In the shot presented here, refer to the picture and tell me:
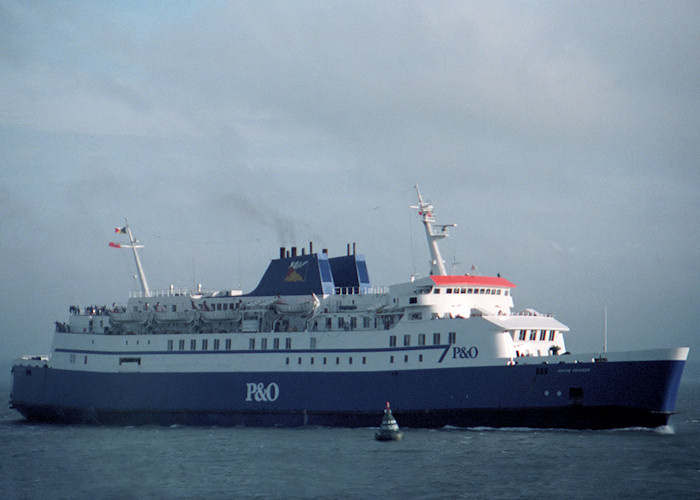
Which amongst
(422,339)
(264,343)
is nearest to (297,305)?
(264,343)

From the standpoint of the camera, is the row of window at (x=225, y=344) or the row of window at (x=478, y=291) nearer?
the row of window at (x=478, y=291)

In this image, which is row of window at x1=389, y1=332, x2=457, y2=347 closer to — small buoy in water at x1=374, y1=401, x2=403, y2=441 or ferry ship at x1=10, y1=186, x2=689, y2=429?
ferry ship at x1=10, y1=186, x2=689, y2=429

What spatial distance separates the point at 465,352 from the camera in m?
37.1

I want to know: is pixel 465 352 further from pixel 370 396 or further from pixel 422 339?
pixel 370 396

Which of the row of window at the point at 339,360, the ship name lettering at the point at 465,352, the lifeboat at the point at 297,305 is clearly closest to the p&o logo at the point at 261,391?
the row of window at the point at 339,360

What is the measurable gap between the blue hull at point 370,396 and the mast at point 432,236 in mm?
5472

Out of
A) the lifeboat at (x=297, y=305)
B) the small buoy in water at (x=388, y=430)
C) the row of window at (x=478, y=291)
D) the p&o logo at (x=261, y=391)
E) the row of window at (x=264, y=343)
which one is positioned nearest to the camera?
the small buoy in water at (x=388, y=430)

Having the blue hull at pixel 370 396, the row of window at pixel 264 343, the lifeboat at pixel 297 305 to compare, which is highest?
the lifeboat at pixel 297 305

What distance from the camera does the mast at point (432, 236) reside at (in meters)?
41.0

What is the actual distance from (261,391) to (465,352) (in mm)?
10432

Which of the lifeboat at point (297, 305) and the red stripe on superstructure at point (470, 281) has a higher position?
the red stripe on superstructure at point (470, 281)

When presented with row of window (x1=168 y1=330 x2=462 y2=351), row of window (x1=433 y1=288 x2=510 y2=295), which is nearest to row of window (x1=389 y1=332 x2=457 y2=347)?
row of window (x1=168 y1=330 x2=462 y2=351)

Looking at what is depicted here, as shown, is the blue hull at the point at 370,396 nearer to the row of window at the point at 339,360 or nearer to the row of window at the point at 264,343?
the row of window at the point at 339,360

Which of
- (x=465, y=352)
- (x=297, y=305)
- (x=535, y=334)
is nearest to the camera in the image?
(x=465, y=352)
